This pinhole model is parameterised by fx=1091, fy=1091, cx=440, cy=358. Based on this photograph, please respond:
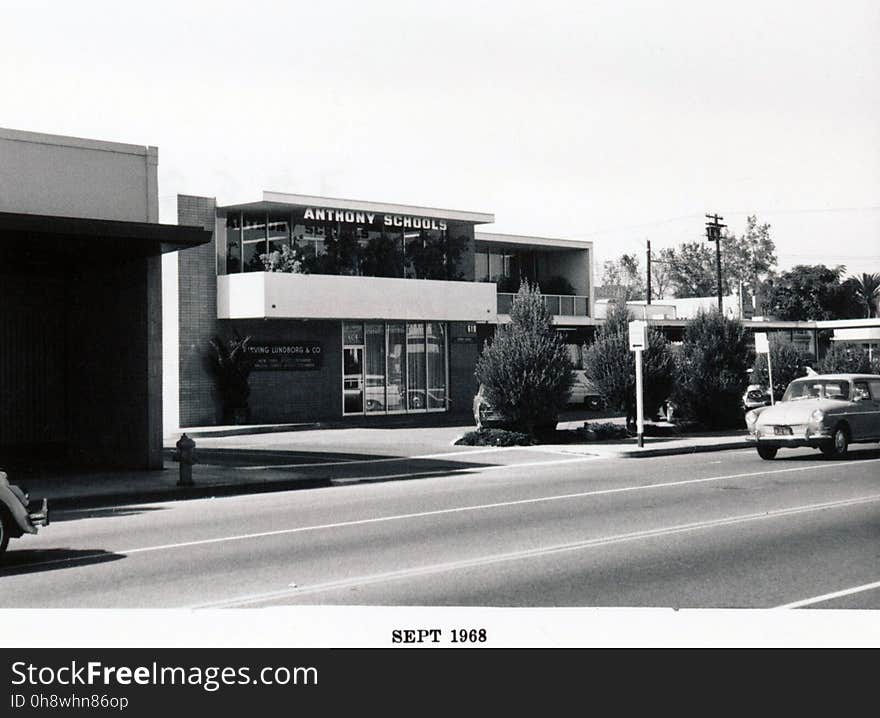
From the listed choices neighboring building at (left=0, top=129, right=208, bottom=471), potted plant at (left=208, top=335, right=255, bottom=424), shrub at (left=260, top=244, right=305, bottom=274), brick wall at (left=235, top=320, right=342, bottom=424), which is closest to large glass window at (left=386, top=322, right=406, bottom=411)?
brick wall at (left=235, top=320, right=342, bottom=424)

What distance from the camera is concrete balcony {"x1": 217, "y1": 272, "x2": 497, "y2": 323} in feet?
109

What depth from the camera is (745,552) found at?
10242mm

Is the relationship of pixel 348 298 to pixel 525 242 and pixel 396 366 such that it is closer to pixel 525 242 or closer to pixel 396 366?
pixel 396 366

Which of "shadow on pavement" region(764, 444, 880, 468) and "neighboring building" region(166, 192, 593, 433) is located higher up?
"neighboring building" region(166, 192, 593, 433)

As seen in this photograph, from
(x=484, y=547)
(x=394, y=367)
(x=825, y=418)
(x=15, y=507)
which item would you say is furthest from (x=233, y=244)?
(x=484, y=547)

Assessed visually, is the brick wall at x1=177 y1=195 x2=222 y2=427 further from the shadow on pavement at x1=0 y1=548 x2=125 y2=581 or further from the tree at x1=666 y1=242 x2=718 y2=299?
the tree at x1=666 y1=242 x2=718 y2=299

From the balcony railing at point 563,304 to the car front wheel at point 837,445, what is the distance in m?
23.2

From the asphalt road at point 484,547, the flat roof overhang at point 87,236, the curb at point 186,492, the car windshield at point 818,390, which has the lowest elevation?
the asphalt road at point 484,547

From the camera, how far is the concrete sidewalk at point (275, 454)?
16609 millimetres

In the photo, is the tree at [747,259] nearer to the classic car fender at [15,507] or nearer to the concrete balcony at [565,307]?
the concrete balcony at [565,307]

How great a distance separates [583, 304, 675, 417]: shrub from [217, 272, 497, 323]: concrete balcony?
8215mm

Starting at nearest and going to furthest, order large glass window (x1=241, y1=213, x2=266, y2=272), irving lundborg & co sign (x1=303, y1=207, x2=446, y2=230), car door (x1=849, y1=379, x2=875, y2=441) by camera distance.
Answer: car door (x1=849, y1=379, x2=875, y2=441) → large glass window (x1=241, y1=213, x2=266, y2=272) → irving lundborg & co sign (x1=303, y1=207, x2=446, y2=230)
